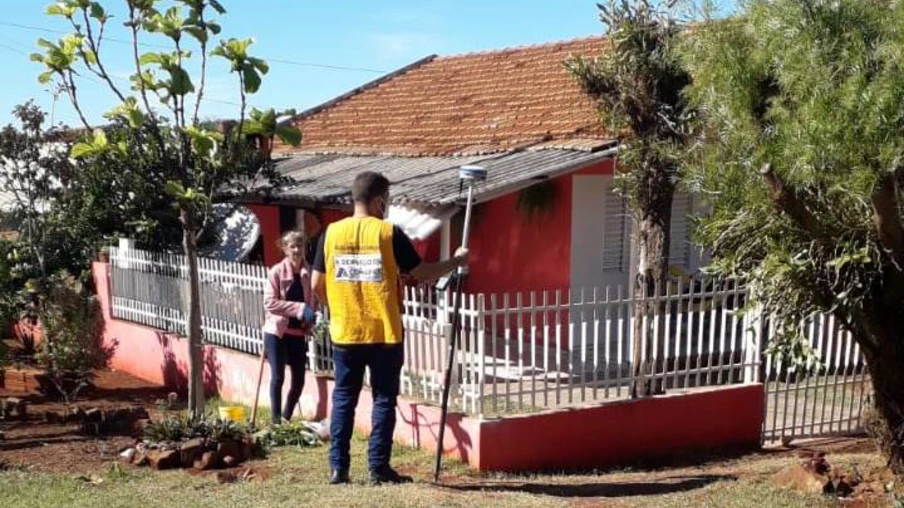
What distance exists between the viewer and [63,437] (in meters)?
8.29

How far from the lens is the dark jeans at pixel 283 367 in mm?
8414

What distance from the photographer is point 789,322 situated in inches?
253

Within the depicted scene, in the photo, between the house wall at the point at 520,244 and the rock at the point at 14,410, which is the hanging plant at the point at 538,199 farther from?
the rock at the point at 14,410

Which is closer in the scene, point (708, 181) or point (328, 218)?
point (708, 181)

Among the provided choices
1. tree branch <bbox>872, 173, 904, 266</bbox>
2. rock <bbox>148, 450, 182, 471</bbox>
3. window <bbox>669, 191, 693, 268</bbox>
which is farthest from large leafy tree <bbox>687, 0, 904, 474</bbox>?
window <bbox>669, 191, 693, 268</bbox>

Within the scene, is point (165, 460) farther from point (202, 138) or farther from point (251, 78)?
point (251, 78)

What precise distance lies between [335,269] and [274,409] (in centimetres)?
262

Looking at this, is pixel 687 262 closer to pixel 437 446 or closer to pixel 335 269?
pixel 437 446

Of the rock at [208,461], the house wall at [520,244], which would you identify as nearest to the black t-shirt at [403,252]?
the rock at [208,461]

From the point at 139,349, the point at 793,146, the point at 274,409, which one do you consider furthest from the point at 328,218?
the point at 793,146

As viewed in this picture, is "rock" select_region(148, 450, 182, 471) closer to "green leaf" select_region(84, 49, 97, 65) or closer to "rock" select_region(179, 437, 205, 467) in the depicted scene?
"rock" select_region(179, 437, 205, 467)

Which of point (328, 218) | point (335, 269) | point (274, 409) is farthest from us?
point (328, 218)

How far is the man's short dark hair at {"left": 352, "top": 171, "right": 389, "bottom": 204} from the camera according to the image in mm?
6168

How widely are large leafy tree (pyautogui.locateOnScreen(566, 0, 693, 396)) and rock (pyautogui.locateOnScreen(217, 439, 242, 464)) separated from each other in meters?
Result: 3.02
